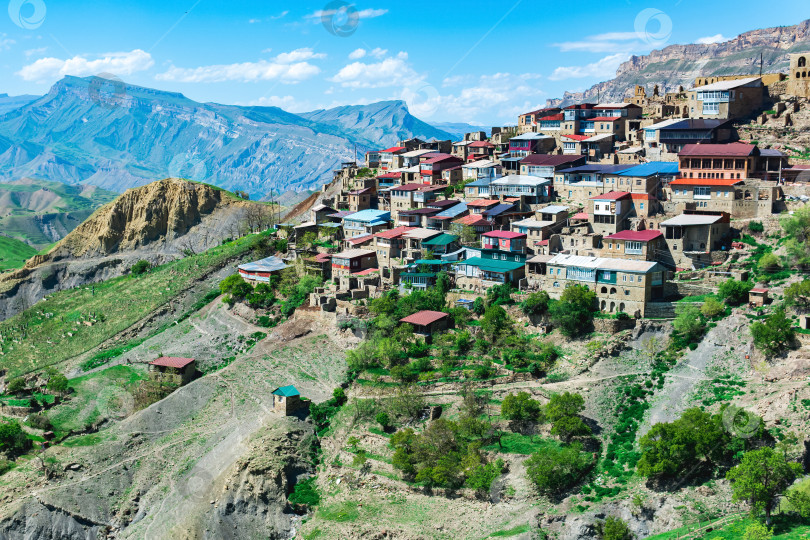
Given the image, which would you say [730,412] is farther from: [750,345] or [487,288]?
[487,288]

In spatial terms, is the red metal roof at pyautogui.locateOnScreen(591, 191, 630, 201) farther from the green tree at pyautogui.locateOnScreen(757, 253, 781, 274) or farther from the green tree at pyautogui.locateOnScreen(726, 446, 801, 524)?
the green tree at pyautogui.locateOnScreen(726, 446, 801, 524)

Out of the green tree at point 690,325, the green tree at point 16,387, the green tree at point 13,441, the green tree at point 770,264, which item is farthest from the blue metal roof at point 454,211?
the green tree at point 13,441

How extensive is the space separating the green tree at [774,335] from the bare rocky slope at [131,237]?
72588mm

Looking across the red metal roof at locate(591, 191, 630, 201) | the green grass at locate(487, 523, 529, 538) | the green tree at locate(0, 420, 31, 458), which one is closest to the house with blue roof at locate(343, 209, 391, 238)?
the red metal roof at locate(591, 191, 630, 201)

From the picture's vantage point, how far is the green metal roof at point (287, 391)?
2044 inches

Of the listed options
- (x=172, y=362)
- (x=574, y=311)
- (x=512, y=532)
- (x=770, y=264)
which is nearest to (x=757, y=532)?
(x=512, y=532)

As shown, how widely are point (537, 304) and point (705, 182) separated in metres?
16.1

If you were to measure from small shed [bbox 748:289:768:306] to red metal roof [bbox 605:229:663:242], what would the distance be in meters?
7.81

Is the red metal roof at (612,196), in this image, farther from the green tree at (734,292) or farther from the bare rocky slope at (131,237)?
the bare rocky slope at (131,237)

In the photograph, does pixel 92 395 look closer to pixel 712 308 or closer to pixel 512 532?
pixel 512 532

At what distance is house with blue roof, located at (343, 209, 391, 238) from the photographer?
2896 inches

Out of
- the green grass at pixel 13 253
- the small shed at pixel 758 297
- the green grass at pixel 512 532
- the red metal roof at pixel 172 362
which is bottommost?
the green grass at pixel 13 253

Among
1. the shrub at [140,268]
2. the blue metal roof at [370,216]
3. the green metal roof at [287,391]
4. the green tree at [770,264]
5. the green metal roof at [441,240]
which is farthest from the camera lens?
the shrub at [140,268]

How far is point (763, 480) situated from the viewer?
3566cm
